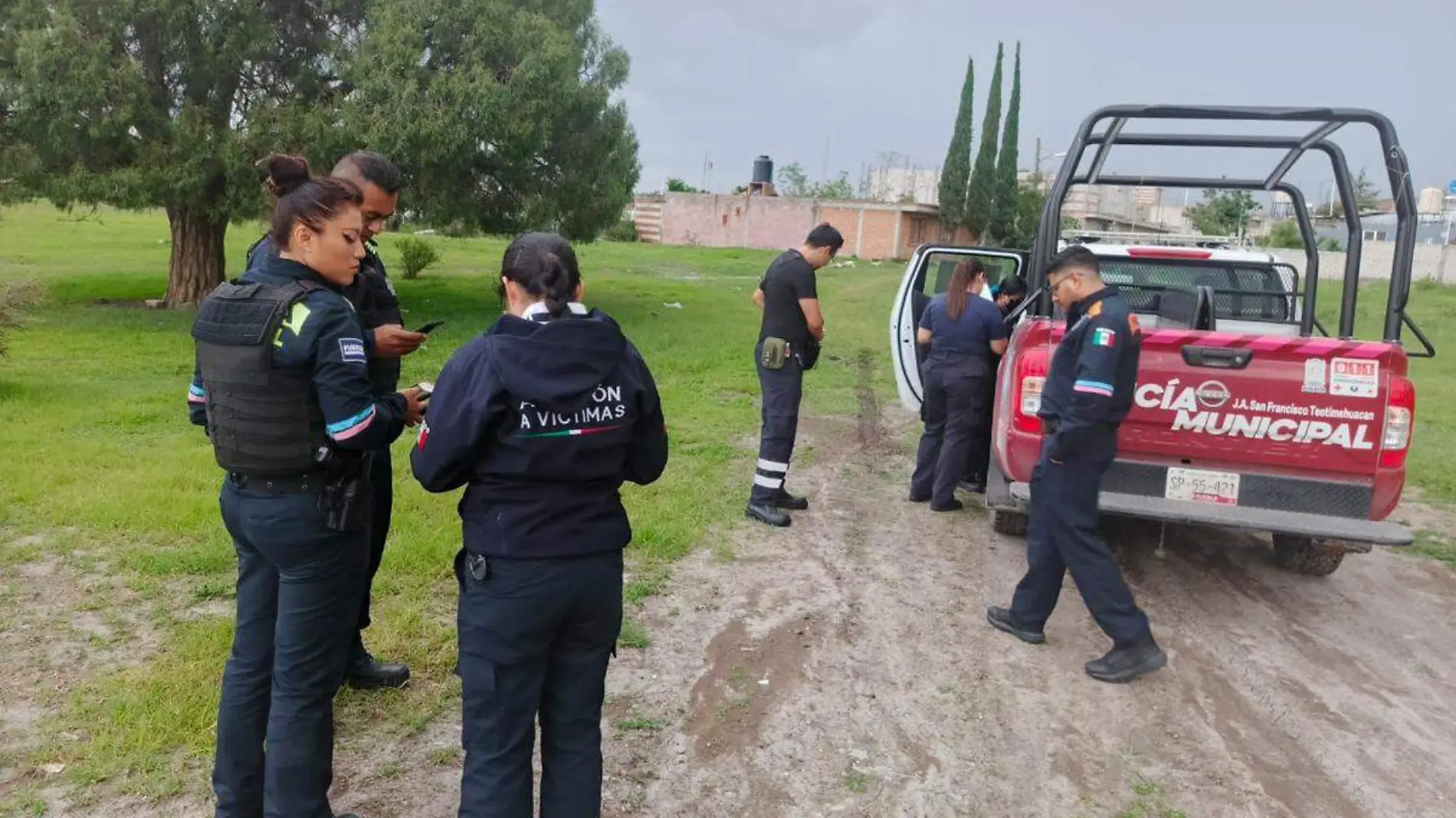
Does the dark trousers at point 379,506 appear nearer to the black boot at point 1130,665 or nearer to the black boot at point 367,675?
the black boot at point 367,675

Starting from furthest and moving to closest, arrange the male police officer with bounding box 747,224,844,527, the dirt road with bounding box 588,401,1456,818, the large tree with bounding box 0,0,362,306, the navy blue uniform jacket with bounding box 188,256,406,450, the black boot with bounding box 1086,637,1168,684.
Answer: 1. the large tree with bounding box 0,0,362,306
2. the male police officer with bounding box 747,224,844,527
3. the black boot with bounding box 1086,637,1168,684
4. the dirt road with bounding box 588,401,1456,818
5. the navy blue uniform jacket with bounding box 188,256,406,450

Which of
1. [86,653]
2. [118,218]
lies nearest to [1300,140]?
[86,653]

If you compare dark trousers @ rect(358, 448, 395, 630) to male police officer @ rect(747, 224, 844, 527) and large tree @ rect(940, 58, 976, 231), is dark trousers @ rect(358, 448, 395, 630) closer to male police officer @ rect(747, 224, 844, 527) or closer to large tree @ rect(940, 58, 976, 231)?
male police officer @ rect(747, 224, 844, 527)

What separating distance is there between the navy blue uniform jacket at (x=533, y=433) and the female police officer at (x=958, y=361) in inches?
168

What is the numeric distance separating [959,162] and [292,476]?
51.1m

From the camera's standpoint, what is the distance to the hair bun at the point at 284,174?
301 cm

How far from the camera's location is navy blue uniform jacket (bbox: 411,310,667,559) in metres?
2.49

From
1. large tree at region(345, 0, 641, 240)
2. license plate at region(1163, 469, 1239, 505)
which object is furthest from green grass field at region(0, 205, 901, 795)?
license plate at region(1163, 469, 1239, 505)

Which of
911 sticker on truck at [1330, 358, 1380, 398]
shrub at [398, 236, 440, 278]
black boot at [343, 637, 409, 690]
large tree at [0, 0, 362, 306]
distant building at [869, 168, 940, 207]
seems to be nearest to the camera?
black boot at [343, 637, 409, 690]

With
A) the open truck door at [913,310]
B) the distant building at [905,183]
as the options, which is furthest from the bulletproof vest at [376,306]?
the distant building at [905,183]

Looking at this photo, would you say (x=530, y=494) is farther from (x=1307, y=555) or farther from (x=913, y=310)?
(x=913, y=310)

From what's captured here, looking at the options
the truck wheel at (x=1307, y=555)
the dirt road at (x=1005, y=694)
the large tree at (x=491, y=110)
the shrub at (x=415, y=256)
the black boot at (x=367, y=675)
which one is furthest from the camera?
the shrub at (x=415, y=256)

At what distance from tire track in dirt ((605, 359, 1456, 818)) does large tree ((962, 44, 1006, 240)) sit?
46.6m

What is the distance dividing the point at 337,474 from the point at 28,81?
1255cm
